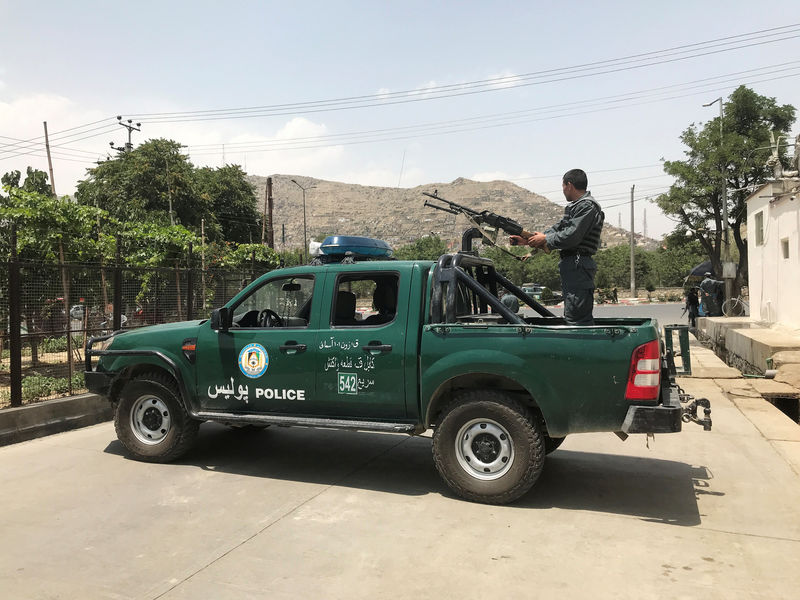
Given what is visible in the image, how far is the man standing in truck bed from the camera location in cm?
512

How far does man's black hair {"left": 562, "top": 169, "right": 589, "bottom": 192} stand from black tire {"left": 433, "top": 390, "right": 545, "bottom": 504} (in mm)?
2035

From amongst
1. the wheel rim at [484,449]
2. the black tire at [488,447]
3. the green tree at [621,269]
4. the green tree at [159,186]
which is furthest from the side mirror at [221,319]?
the green tree at [621,269]

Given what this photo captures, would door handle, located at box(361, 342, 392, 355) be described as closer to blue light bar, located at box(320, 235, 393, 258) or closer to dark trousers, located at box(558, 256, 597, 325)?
blue light bar, located at box(320, 235, 393, 258)

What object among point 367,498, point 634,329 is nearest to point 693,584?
point 634,329

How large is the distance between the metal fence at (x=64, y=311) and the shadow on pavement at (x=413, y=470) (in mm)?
2294

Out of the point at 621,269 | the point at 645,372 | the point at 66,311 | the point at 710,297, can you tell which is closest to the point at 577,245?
the point at 645,372

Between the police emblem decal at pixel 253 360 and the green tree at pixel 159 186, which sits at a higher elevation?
the green tree at pixel 159 186

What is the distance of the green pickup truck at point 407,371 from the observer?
4.36 m

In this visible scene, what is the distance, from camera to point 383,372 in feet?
16.2

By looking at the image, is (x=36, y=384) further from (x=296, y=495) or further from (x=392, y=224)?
(x=392, y=224)

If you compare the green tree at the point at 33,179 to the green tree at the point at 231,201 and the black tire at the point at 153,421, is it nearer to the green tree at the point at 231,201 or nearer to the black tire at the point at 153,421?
the green tree at the point at 231,201

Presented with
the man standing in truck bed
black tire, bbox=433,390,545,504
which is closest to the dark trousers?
the man standing in truck bed

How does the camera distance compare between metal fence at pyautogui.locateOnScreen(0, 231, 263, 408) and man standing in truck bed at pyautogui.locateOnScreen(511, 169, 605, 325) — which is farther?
metal fence at pyautogui.locateOnScreen(0, 231, 263, 408)

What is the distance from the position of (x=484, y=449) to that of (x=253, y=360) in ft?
7.24
